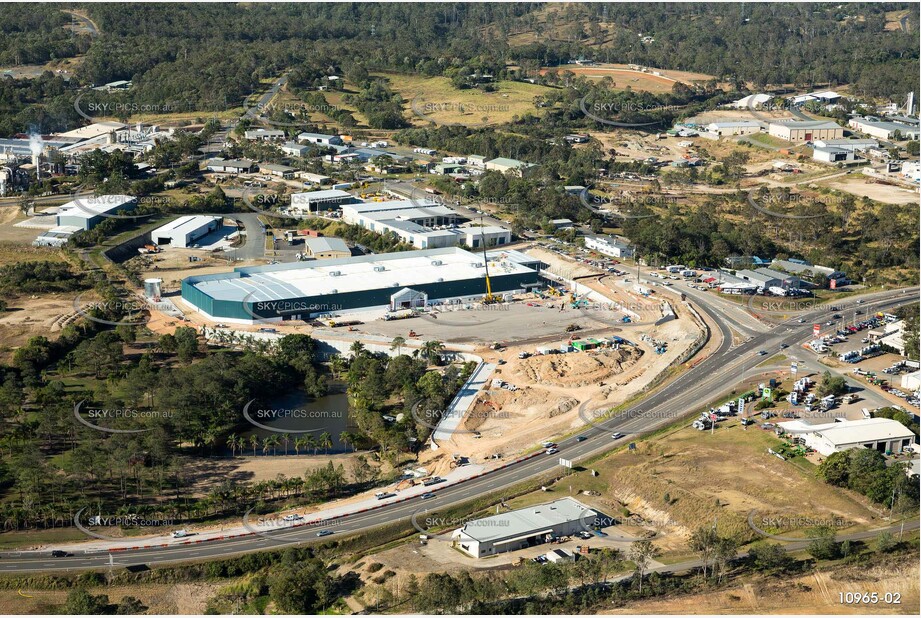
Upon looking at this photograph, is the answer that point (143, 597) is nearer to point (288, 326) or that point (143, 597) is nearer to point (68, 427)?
point (68, 427)

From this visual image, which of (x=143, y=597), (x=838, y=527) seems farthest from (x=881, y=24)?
(x=143, y=597)

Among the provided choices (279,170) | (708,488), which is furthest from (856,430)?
(279,170)

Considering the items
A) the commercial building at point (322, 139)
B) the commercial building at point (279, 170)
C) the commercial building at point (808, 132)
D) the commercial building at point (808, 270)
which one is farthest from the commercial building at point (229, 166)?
the commercial building at point (808, 132)

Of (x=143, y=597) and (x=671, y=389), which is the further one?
(x=671, y=389)

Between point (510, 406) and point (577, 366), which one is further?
point (577, 366)

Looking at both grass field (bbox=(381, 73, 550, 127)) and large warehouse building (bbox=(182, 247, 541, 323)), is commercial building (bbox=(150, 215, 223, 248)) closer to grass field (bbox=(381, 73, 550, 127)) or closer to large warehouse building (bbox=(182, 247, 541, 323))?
large warehouse building (bbox=(182, 247, 541, 323))

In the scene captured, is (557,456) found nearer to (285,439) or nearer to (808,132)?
(285,439)
